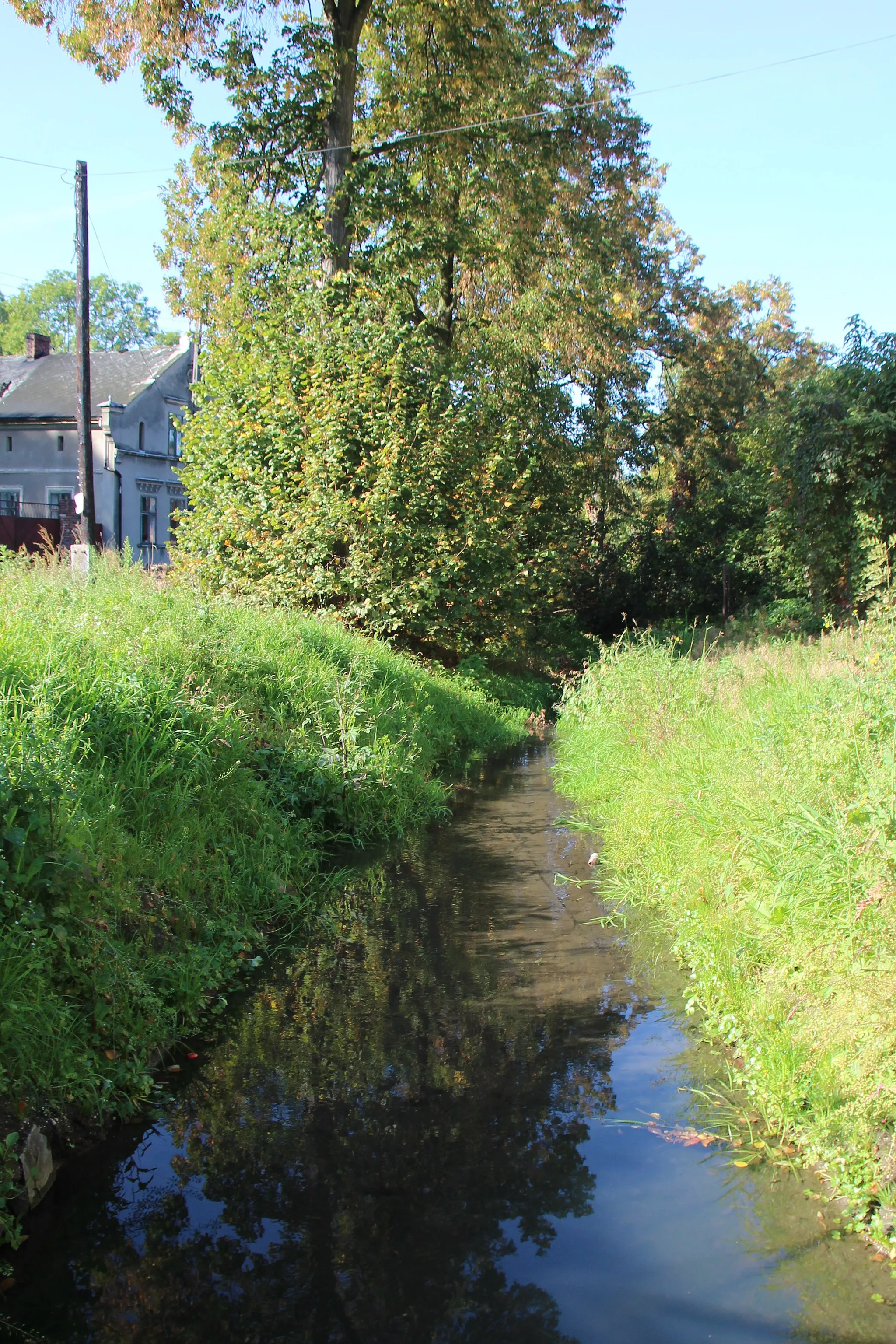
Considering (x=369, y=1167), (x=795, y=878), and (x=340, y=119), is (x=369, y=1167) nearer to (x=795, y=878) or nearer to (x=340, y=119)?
(x=795, y=878)

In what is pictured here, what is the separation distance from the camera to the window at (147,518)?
43625mm

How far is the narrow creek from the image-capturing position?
11.4 ft

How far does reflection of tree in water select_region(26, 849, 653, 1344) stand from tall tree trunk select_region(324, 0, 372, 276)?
1563 cm

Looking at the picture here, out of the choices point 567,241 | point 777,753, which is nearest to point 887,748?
point 777,753

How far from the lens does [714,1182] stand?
4262 mm

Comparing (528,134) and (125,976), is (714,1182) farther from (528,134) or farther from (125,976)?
(528,134)

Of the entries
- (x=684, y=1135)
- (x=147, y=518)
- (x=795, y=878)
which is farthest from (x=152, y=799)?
(x=147, y=518)

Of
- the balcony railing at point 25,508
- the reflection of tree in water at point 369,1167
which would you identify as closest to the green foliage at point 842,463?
Answer: the reflection of tree in water at point 369,1167

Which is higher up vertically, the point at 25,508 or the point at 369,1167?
the point at 25,508

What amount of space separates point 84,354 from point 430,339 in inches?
269

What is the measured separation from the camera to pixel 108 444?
135 ft

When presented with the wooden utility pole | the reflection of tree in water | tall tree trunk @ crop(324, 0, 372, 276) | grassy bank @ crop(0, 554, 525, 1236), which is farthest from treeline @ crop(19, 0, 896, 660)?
the reflection of tree in water

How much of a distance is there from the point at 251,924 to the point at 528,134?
1985 cm

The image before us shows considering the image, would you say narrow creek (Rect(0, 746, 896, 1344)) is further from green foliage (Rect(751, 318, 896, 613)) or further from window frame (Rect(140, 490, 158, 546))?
window frame (Rect(140, 490, 158, 546))
